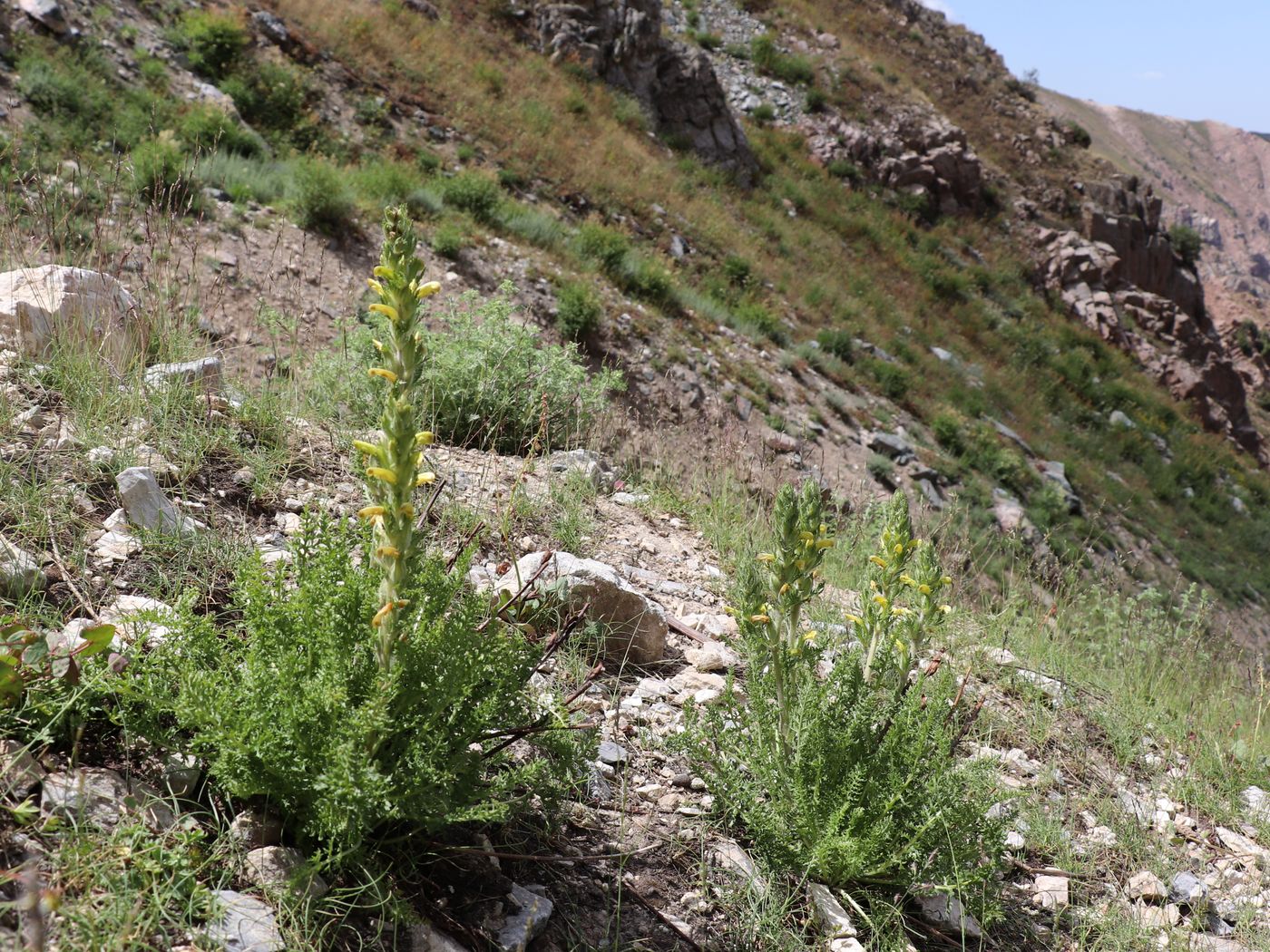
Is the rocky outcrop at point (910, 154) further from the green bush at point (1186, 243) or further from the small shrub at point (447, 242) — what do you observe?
the small shrub at point (447, 242)

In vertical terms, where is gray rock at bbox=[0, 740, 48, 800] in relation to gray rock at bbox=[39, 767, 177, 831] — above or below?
above

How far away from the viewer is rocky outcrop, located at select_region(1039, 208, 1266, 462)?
83.2ft

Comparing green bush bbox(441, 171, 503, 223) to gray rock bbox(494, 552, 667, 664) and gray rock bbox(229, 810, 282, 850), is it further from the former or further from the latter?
gray rock bbox(229, 810, 282, 850)

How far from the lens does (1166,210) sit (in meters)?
113

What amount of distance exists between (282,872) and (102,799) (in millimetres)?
431

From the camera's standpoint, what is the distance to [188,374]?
391cm

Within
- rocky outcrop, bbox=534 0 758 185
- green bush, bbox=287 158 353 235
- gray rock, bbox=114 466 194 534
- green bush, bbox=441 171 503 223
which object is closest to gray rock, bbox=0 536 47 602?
gray rock, bbox=114 466 194 534

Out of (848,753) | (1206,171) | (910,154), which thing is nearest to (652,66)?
(910,154)

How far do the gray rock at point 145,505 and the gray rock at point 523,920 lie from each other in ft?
5.88

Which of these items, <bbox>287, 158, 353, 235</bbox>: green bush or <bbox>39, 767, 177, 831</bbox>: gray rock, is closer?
<bbox>39, 767, 177, 831</bbox>: gray rock

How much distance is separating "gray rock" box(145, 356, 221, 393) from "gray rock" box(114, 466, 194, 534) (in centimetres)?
75

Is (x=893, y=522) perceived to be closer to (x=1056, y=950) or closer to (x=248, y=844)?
(x=1056, y=950)

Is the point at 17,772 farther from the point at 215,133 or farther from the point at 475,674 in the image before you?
the point at 215,133

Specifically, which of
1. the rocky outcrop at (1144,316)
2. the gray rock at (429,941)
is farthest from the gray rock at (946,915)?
the rocky outcrop at (1144,316)
